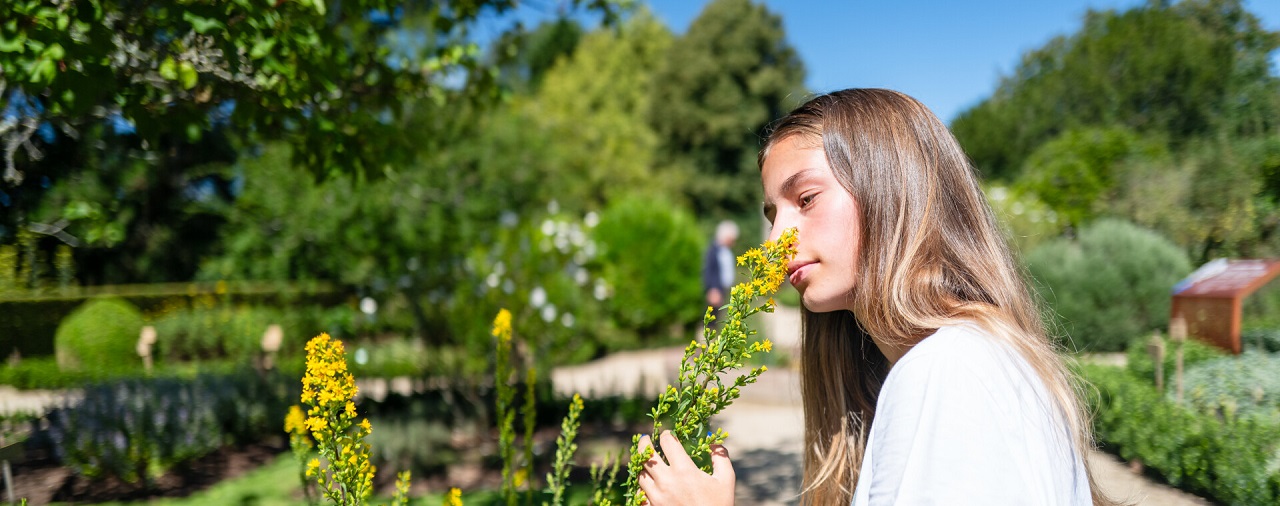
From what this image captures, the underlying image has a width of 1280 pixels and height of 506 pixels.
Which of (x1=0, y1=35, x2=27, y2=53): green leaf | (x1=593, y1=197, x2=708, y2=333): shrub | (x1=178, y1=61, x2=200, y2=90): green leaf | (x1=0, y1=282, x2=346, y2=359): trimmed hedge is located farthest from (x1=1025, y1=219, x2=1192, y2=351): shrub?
(x1=593, y1=197, x2=708, y2=333): shrub

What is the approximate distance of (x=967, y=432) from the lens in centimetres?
91

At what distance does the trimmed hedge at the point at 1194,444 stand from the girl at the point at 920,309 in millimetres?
518

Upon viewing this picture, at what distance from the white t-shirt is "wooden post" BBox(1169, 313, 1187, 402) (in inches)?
91.1

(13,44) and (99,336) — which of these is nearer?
(13,44)

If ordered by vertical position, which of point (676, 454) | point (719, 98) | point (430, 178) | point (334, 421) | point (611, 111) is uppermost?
point (719, 98)

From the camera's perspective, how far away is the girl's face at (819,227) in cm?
121

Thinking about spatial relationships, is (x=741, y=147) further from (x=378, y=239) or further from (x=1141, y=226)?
(x=1141, y=226)

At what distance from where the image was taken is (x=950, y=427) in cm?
92

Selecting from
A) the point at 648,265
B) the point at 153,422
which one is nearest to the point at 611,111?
the point at 648,265

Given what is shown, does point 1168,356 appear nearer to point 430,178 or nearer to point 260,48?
point 260,48

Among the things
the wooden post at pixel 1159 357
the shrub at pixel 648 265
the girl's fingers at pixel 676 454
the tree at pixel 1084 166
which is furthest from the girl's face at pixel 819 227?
the shrub at pixel 648 265

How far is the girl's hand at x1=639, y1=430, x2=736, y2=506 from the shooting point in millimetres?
1091

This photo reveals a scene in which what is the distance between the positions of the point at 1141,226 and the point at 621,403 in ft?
12.7

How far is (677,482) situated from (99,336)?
9.03 metres
